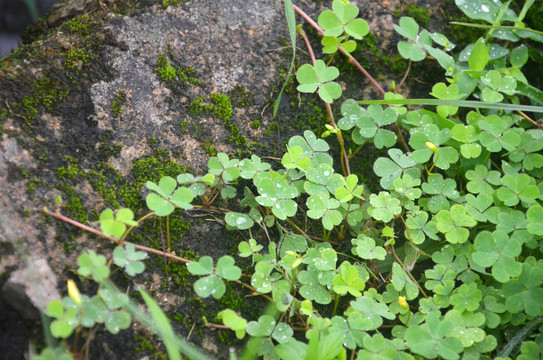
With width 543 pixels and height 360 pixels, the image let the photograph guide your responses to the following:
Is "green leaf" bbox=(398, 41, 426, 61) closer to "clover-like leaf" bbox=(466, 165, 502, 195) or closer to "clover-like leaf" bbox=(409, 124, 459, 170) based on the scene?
"clover-like leaf" bbox=(409, 124, 459, 170)

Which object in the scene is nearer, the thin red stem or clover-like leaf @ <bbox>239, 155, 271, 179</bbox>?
clover-like leaf @ <bbox>239, 155, 271, 179</bbox>

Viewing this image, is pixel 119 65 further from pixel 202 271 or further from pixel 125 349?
pixel 125 349

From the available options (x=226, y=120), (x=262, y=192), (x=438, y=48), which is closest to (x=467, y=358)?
(x=262, y=192)

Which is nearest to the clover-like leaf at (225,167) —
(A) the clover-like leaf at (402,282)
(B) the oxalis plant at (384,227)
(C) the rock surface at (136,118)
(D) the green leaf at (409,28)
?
(B) the oxalis plant at (384,227)

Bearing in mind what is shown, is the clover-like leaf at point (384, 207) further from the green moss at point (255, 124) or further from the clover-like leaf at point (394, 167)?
the green moss at point (255, 124)

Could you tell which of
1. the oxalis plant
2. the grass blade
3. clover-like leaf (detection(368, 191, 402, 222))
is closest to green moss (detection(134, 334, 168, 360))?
the oxalis plant
